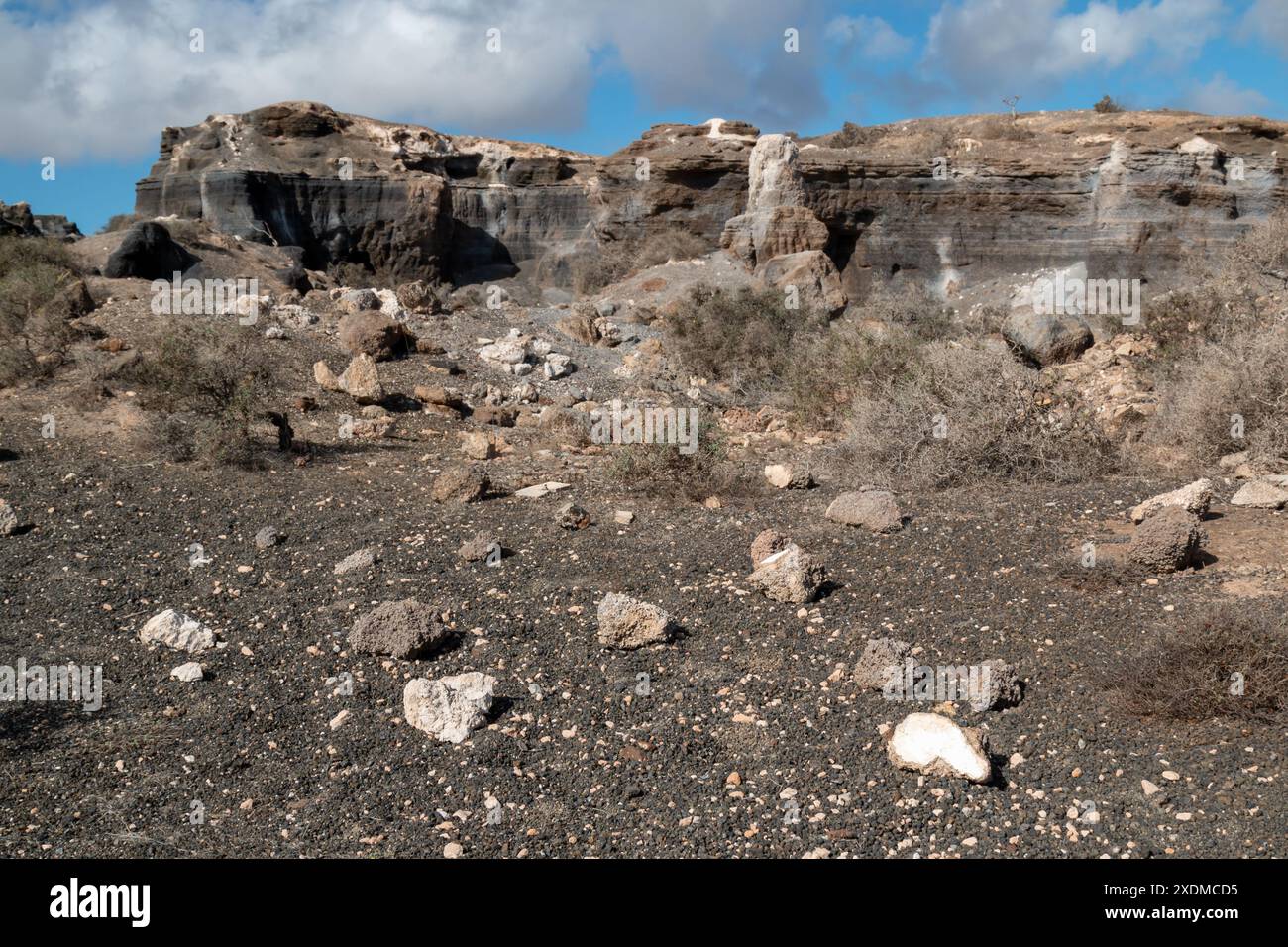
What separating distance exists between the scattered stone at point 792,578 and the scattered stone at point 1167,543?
1.60 m

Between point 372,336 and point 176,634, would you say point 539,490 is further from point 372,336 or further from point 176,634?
point 372,336

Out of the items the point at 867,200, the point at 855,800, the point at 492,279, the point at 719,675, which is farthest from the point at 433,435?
the point at 492,279

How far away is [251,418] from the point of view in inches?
319

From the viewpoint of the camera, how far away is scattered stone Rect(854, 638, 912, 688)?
4.02m

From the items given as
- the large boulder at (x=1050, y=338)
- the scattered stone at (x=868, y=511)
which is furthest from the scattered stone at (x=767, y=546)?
the large boulder at (x=1050, y=338)

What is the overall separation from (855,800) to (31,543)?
18.1 ft

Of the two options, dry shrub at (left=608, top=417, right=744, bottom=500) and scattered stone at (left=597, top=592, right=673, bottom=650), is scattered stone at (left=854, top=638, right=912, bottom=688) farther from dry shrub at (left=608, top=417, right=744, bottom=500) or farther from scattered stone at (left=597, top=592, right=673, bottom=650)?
dry shrub at (left=608, top=417, right=744, bottom=500)

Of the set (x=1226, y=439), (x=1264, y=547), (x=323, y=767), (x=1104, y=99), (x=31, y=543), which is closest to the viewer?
(x=323, y=767)

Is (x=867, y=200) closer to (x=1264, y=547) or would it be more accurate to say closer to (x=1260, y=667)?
(x=1264, y=547)

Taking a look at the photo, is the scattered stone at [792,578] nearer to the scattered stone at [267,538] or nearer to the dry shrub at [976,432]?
the dry shrub at [976,432]

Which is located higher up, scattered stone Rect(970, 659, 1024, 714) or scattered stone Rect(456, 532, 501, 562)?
scattered stone Rect(456, 532, 501, 562)

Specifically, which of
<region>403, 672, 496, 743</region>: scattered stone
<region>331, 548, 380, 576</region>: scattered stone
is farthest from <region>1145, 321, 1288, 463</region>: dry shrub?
<region>331, 548, 380, 576</region>: scattered stone

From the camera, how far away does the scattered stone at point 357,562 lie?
5.55 meters

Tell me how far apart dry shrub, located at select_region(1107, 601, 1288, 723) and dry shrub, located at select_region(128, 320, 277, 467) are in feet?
21.3
